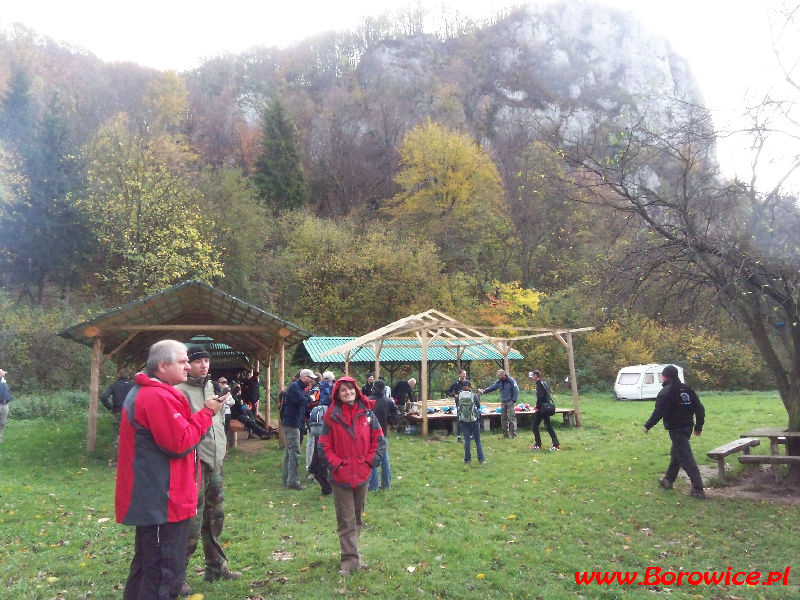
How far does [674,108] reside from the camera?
8.85 metres

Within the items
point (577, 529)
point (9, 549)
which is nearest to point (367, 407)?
point (577, 529)

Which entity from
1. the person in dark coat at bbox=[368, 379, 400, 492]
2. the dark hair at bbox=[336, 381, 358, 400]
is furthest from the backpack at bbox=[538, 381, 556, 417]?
the dark hair at bbox=[336, 381, 358, 400]

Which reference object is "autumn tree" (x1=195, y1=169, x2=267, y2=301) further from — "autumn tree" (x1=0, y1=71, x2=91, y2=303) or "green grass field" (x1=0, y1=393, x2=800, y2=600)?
"green grass field" (x1=0, y1=393, x2=800, y2=600)

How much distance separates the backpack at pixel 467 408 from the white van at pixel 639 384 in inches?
636

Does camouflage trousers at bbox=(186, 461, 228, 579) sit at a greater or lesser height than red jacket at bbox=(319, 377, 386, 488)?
lesser

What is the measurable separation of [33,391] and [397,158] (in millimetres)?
32169

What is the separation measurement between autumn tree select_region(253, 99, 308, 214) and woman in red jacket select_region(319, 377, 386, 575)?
32514 mm

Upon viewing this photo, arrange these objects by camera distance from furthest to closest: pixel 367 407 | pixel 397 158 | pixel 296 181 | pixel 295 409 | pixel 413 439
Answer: pixel 397 158 → pixel 296 181 → pixel 413 439 → pixel 295 409 → pixel 367 407

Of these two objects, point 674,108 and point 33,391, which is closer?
point 674,108

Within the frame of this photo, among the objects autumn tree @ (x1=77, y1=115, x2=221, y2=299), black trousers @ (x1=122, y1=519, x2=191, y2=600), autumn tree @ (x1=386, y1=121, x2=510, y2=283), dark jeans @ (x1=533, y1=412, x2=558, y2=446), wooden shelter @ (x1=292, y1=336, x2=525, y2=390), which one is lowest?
dark jeans @ (x1=533, y1=412, x2=558, y2=446)

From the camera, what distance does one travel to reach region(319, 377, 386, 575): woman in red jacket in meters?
4.76

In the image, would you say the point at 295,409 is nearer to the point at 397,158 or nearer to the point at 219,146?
the point at 397,158

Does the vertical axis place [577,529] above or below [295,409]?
below

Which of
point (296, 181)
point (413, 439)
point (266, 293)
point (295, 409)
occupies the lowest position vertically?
point (413, 439)
